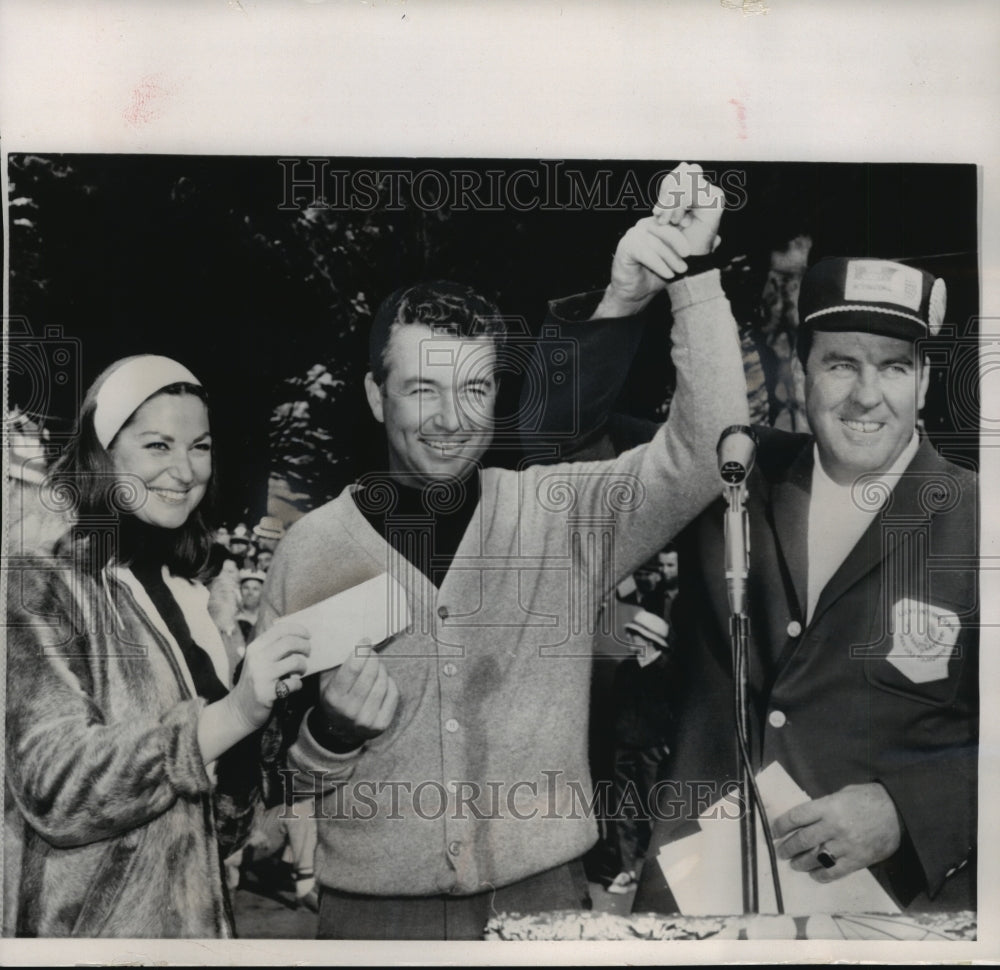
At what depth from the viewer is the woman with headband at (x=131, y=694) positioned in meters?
2.29

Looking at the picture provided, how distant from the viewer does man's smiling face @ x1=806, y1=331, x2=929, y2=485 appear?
2336 millimetres

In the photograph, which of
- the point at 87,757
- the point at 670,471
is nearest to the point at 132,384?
the point at 87,757

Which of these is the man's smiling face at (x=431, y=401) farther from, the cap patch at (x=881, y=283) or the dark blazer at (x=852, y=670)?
the cap patch at (x=881, y=283)

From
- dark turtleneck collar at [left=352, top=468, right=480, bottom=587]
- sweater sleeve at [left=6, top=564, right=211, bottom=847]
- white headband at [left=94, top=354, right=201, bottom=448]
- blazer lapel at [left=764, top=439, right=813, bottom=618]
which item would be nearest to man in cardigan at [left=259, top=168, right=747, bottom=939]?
dark turtleneck collar at [left=352, top=468, right=480, bottom=587]

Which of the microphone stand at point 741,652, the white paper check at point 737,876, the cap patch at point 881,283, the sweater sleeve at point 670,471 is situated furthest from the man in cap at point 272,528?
the cap patch at point 881,283

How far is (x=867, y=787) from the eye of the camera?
231cm

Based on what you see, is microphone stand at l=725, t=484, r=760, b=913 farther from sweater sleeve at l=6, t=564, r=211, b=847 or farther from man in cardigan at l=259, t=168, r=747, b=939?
sweater sleeve at l=6, t=564, r=211, b=847

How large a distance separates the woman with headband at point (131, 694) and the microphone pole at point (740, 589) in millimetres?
1023

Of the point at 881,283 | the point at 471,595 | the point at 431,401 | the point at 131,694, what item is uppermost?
the point at 881,283

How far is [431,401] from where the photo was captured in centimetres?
232

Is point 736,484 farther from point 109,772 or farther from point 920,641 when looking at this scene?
point 109,772

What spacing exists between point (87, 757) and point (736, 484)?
5.44 feet

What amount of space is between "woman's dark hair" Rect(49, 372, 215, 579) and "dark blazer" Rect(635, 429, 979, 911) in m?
1.15

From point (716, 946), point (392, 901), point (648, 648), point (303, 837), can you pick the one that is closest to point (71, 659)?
point (303, 837)
